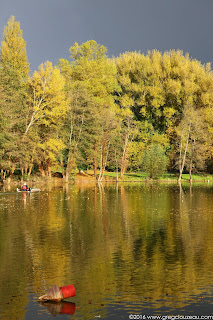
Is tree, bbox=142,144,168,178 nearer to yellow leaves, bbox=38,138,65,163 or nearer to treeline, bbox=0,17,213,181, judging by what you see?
treeline, bbox=0,17,213,181

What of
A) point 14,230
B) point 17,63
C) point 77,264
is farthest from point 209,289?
point 17,63

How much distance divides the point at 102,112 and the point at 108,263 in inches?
2310

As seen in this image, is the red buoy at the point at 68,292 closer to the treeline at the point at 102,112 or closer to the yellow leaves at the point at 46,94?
the treeline at the point at 102,112

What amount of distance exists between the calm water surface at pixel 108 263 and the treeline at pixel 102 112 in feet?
106

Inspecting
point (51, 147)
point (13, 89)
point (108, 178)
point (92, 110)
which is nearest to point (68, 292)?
point (13, 89)

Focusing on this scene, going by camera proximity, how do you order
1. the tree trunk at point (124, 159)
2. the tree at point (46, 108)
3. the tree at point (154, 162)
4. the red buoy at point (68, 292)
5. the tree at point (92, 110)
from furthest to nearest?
the tree trunk at point (124, 159)
the tree at point (154, 162)
the tree at point (92, 110)
the tree at point (46, 108)
the red buoy at point (68, 292)

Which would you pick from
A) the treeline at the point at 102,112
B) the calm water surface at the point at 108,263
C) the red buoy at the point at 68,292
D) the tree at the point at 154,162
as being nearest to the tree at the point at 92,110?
the treeline at the point at 102,112

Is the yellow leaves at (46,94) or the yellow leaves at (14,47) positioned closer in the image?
the yellow leaves at (46,94)

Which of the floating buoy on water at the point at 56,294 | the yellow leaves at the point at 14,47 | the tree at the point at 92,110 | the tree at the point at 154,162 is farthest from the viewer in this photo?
the tree at the point at 154,162

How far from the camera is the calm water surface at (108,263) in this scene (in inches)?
430

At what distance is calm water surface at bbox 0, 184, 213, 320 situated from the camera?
10.9 metres

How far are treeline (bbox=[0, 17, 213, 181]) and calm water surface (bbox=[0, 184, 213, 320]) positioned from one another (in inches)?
1271

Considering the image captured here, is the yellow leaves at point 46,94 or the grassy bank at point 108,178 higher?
the yellow leaves at point 46,94

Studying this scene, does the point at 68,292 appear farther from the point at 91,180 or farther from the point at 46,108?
the point at 91,180
